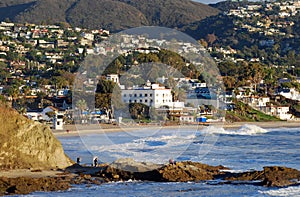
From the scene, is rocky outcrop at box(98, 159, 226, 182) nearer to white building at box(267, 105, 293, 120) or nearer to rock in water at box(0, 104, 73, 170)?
rock in water at box(0, 104, 73, 170)

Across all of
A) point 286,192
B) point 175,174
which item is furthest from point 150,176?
point 286,192

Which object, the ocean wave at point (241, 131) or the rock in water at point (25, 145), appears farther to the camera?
the ocean wave at point (241, 131)

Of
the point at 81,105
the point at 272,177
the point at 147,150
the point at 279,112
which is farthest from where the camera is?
the point at 279,112

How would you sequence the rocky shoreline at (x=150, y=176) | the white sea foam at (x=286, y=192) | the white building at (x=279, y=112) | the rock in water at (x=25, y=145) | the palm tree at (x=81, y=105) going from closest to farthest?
the white sea foam at (x=286, y=192) < the rocky shoreline at (x=150, y=176) < the rock in water at (x=25, y=145) < the palm tree at (x=81, y=105) < the white building at (x=279, y=112)

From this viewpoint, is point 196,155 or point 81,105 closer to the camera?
point 196,155

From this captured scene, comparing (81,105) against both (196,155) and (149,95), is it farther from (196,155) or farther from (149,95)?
(196,155)

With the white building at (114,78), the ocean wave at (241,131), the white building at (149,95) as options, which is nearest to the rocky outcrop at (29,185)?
the white building at (149,95)

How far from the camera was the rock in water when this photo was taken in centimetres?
2217

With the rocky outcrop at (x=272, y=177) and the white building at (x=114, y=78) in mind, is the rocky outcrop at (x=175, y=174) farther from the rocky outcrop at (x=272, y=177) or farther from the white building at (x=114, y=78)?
the white building at (x=114, y=78)

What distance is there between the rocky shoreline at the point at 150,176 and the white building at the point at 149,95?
2796 centimetres

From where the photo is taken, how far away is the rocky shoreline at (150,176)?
20.3 m

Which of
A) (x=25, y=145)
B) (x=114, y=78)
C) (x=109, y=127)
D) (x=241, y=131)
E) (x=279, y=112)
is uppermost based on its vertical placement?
(x=114, y=78)

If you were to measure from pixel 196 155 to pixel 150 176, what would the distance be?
9506 millimetres

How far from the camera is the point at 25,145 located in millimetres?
22406
